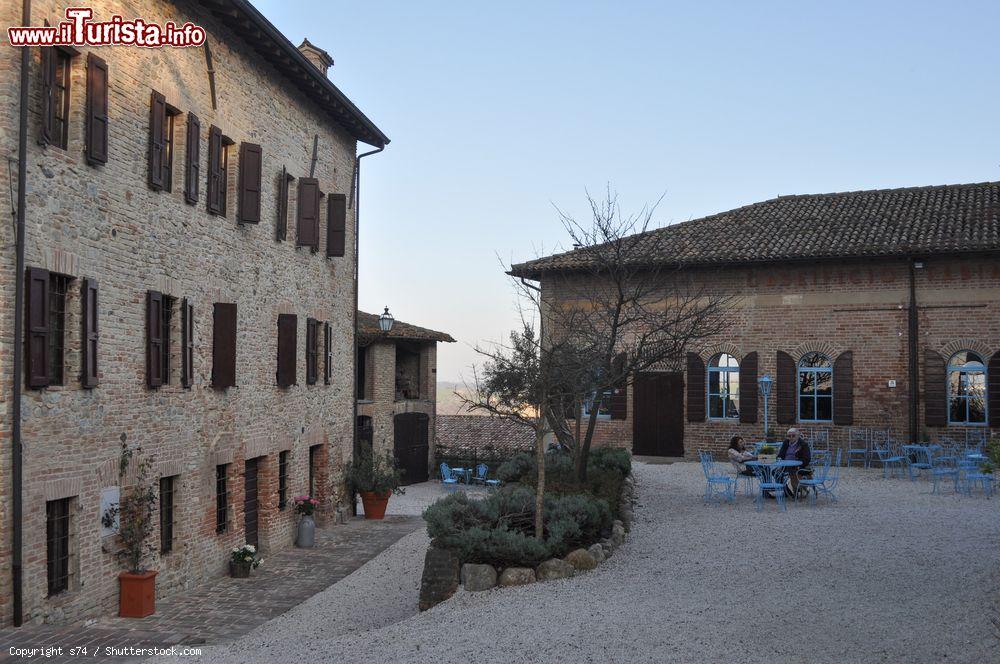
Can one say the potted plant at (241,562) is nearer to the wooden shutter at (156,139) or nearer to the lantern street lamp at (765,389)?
the wooden shutter at (156,139)

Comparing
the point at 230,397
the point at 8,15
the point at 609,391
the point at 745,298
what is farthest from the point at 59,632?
the point at 745,298

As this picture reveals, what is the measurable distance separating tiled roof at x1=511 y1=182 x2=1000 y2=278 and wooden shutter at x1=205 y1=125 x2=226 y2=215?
10.5 meters

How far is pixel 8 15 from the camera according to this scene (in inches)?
345

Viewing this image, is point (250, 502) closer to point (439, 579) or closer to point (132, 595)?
point (132, 595)

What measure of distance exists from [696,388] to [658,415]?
4.06ft

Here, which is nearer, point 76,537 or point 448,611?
point 448,611

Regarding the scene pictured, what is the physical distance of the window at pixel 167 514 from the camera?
11.9 m

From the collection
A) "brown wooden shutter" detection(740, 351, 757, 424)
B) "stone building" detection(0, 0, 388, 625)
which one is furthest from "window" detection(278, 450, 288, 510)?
"brown wooden shutter" detection(740, 351, 757, 424)

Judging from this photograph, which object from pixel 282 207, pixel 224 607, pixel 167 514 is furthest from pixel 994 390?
pixel 167 514

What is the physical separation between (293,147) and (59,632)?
9.23 metres

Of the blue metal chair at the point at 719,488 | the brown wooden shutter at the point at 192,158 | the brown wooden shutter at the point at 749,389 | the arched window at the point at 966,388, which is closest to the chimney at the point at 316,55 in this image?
the brown wooden shutter at the point at 192,158

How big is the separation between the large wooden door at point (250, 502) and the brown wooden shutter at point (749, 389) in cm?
1305

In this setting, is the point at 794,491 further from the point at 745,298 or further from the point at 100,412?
the point at 100,412

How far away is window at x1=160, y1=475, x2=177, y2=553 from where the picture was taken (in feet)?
39.0
